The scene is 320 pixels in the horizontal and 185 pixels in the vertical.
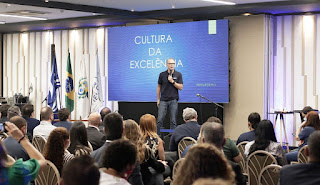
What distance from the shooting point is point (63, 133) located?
486 cm

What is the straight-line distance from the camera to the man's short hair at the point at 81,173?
2.43 metres

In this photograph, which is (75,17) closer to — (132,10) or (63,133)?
(132,10)

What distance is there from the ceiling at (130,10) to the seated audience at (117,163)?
27.6 ft

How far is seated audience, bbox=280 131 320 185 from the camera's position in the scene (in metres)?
3.61

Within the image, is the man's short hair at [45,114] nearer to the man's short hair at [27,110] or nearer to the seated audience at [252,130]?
the man's short hair at [27,110]

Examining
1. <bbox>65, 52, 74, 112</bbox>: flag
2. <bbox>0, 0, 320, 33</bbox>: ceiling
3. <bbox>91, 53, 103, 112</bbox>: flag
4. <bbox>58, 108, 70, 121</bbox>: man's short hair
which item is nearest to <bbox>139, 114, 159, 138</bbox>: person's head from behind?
<bbox>58, 108, 70, 121</bbox>: man's short hair

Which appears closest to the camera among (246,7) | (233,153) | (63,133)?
(63,133)

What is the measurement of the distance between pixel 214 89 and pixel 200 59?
2.82 ft

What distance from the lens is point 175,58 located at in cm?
1338

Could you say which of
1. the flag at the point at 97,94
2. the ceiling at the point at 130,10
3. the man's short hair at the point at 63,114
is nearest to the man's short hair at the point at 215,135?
the man's short hair at the point at 63,114

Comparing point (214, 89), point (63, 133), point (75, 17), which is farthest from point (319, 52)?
point (63, 133)

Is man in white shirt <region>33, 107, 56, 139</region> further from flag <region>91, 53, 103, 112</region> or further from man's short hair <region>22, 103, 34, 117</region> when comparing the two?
flag <region>91, 53, 103, 112</region>

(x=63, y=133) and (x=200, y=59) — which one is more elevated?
(x=200, y=59)

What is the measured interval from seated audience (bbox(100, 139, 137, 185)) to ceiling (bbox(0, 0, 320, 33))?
8412mm
